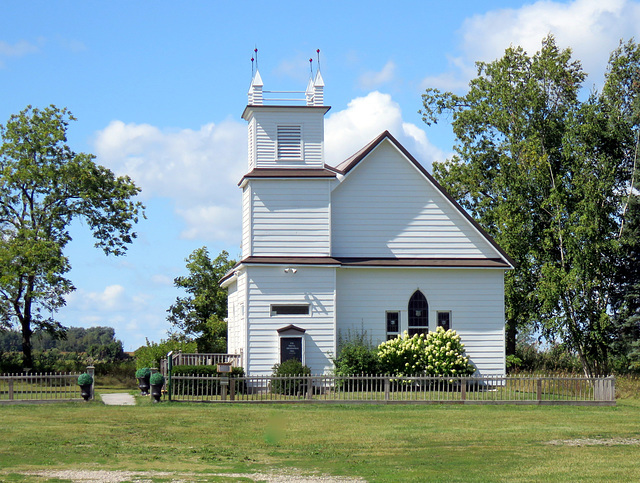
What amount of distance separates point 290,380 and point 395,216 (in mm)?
9132

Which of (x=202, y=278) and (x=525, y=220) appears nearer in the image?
(x=525, y=220)

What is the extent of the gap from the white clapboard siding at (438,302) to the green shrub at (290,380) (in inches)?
135

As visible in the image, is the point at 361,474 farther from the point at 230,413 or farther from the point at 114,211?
the point at 114,211

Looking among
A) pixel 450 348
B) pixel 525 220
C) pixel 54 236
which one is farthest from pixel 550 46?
pixel 54 236

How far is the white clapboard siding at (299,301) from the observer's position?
111 ft

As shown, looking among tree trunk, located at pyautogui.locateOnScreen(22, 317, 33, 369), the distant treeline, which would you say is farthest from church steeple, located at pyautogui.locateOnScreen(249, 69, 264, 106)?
the distant treeline

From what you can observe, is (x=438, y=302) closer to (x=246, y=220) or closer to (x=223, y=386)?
(x=246, y=220)

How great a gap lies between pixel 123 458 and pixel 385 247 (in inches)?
813

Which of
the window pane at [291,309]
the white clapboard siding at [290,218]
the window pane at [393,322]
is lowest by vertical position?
the window pane at [393,322]

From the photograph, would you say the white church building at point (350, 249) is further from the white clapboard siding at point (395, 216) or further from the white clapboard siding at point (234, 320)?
the white clapboard siding at point (234, 320)

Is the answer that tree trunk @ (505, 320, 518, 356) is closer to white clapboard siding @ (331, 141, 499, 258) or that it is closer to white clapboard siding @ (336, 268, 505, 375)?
white clapboard siding @ (336, 268, 505, 375)

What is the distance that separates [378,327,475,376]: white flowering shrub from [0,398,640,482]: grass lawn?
6.01m

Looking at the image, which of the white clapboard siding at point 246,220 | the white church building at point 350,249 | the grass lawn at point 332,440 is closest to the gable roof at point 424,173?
the white church building at point 350,249

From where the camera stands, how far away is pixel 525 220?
44.5m
